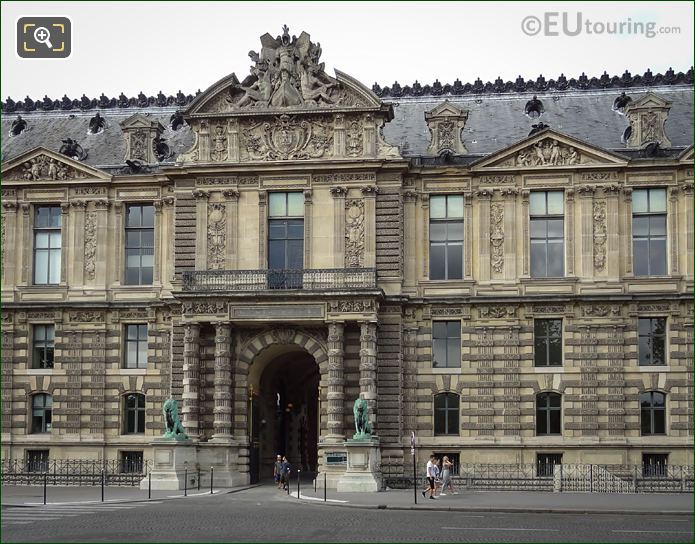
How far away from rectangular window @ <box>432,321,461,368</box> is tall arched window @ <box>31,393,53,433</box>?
19333 mm

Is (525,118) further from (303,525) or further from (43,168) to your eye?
(303,525)

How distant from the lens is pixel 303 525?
31766 millimetres

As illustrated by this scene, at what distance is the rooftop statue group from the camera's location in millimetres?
53500

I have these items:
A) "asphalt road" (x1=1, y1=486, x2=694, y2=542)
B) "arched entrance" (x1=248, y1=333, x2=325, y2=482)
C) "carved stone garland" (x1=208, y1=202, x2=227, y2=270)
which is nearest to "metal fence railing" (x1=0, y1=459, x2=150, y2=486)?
"arched entrance" (x1=248, y1=333, x2=325, y2=482)

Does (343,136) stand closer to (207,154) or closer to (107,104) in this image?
(207,154)

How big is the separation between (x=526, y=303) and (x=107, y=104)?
26.5m

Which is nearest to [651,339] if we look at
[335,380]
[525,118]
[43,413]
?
[525,118]

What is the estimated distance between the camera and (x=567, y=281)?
172 feet

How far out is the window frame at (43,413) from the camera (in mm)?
55844

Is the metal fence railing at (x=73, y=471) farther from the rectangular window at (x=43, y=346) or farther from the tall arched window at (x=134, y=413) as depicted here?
the rectangular window at (x=43, y=346)

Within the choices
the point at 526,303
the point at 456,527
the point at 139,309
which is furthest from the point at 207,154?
the point at 456,527

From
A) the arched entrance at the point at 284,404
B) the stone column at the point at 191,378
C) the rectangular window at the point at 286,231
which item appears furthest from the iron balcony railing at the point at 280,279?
the arched entrance at the point at 284,404

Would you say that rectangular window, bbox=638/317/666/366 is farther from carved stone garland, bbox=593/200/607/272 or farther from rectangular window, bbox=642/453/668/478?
rectangular window, bbox=642/453/668/478

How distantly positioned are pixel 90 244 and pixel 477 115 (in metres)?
21.0
